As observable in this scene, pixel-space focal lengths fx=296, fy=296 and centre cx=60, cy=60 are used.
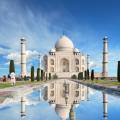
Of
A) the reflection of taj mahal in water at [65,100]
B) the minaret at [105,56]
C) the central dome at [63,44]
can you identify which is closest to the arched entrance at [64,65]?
the central dome at [63,44]

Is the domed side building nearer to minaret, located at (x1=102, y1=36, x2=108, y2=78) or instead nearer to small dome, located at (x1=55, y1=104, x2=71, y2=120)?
minaret, located at (x1=102, y1=36, x2=108, y2=78)

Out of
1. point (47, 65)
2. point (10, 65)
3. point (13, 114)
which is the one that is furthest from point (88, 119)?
point (47, 65)

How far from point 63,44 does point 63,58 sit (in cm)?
309

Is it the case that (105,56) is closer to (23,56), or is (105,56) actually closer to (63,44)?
(23,56)

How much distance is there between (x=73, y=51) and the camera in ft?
211

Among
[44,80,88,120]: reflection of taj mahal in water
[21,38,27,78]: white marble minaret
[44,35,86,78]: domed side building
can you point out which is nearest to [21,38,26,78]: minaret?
[21,38,27,78]: white marble minaret

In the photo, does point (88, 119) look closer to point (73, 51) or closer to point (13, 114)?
point (13, 114)

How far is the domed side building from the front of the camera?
207ft

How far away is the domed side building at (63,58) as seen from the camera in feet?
207

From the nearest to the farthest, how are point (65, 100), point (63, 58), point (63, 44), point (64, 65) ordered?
point (65, 100) < point (63, 44) < point (63, 58) < point (64, 65)

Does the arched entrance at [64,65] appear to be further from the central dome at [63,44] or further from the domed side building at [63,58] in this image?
the central dome at [63,44]

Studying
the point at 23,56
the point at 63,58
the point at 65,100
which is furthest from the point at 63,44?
the point at 65,100

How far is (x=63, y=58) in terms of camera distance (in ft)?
210

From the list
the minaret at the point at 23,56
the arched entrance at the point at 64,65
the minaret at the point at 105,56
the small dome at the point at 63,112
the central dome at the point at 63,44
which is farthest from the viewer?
the arched entrance at the point at 64,65
